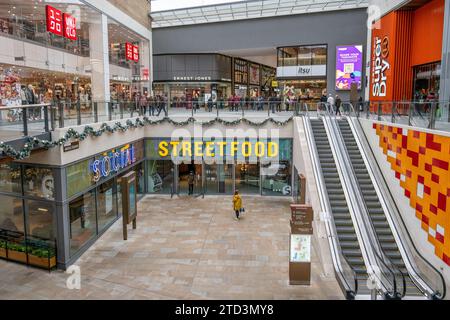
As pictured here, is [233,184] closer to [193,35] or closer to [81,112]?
[81,112]

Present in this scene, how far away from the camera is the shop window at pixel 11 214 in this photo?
11766 mm

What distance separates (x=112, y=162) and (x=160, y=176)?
5536 mm

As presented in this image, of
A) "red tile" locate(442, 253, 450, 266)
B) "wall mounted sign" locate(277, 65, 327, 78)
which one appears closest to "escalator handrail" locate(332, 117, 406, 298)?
"red tile" locate(442, 253, 450, 266)

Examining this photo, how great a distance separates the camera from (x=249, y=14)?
27719 millimetres

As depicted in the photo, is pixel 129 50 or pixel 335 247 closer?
pixel 335 247

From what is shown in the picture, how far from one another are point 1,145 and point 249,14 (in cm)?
2288

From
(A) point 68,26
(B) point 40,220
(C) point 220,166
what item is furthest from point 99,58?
(B) point 40,220

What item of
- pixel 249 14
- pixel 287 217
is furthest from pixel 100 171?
pixel 249 14

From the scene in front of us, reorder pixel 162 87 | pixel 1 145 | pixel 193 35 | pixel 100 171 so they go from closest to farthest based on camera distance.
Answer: pixel 1 145, pixel 100 171, pixel 193 35, pixel 162 87

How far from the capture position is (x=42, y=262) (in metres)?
11.0

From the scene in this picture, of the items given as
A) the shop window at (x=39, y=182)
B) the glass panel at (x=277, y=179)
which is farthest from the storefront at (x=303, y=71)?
the shop window at (x=39, y=182)

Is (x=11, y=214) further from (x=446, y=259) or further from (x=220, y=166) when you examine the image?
(x=446, y=259)

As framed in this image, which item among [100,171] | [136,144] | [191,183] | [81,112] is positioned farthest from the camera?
[191,183]

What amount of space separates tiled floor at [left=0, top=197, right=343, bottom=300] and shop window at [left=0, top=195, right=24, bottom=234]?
1.13 metres
